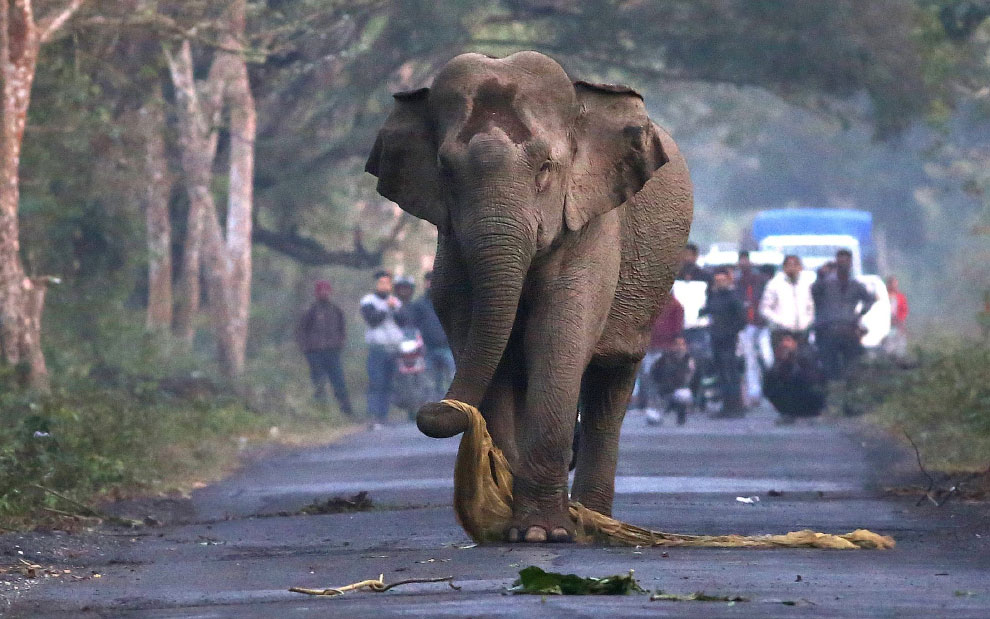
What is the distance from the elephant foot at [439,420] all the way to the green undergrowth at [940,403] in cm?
452

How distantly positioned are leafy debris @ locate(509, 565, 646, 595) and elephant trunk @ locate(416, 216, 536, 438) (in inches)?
74.2

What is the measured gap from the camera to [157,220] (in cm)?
2867

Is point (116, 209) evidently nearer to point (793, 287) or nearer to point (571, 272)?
point (793, 287)

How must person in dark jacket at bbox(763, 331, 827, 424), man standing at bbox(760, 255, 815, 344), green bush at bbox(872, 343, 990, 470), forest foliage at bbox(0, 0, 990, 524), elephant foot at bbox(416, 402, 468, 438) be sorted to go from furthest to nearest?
man standing at bbox(760, 255, 815, 344)
person in dark jacket at bbox(763, 331, 827, 424)
forest foliage at bbox(0, 0, 990, 524)
green bush at bbox(872, 343, 990, 470)
elephant foot at bbox(416, 402, 468, 438)

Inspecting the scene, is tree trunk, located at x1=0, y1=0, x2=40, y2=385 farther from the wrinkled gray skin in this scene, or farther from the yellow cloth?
the yellow cloth

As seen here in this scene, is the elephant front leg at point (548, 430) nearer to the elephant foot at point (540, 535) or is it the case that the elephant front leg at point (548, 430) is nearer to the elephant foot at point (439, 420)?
the elephant foot at point (540, 535)

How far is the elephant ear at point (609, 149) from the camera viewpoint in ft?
34.2

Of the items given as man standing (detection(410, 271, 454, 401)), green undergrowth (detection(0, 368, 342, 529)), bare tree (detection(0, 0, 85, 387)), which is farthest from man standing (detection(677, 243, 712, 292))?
bare tree (detection(0, 0, 85, 387))

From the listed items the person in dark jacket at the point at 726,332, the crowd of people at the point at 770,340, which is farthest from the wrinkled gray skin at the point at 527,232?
the person in dark jacket at the point at 726,332

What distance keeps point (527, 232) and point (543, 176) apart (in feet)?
1.20

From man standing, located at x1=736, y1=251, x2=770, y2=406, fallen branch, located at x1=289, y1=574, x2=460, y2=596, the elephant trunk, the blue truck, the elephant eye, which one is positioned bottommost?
fallen branch, located at x1=289, y1=574, x2=460, y2=596

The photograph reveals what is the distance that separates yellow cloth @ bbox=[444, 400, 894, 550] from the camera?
31.7 feet

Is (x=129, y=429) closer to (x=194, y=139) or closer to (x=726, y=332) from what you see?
(x=726, y=332)

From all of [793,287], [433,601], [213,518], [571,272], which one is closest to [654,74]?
[793,287]
